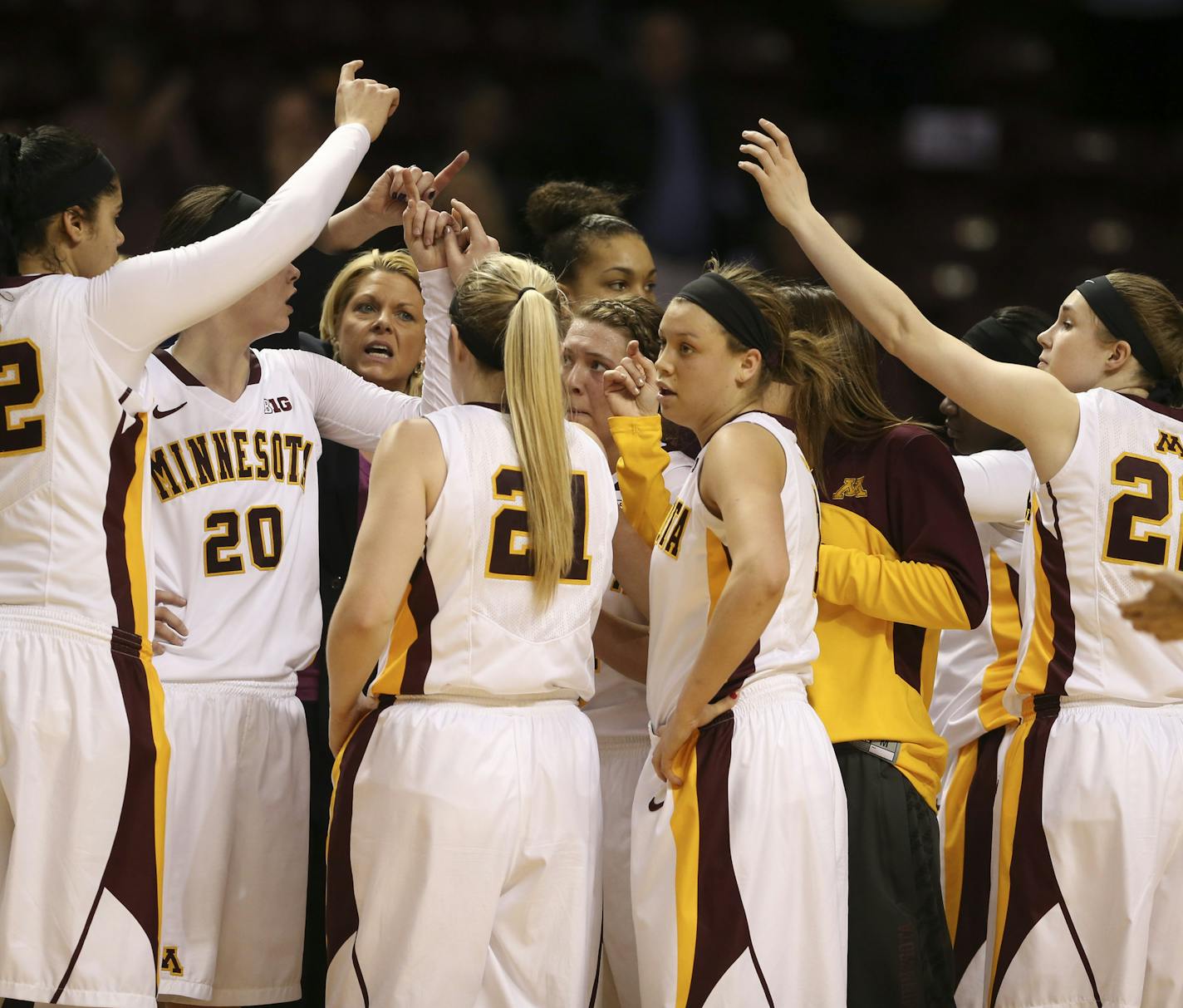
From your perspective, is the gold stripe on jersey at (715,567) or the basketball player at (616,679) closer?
the gold stripe on jersey at (715,567)

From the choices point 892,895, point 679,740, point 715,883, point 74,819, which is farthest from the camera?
point 892,895

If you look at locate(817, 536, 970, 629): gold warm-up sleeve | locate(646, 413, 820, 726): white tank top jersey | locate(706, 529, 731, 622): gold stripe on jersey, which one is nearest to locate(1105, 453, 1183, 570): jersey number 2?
locate(817, 536, 970, 629): gold warm-up sleeve

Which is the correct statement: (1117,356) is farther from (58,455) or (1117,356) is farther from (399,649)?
(58,455)

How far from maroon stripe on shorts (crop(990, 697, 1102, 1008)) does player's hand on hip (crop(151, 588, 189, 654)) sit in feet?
7.59

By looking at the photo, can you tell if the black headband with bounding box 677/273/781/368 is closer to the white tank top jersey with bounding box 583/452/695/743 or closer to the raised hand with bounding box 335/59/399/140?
the white tank top jersey with bounding box 583/452/695/743

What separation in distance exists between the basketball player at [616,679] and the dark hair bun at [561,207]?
1.14 m

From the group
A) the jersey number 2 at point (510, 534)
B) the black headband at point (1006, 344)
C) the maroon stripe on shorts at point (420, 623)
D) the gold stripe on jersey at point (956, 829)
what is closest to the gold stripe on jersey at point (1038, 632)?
the gold stripe on jersey at point (956, 829)

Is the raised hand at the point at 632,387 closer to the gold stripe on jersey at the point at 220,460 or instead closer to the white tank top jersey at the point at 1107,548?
the gold stripe on jersey at the point at 220,460

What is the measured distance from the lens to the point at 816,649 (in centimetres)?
359

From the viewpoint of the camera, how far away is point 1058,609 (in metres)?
3.86

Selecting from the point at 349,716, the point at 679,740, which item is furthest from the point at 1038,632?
the point at 349,716

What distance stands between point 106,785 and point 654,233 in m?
5.90

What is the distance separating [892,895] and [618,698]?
3.62 feet

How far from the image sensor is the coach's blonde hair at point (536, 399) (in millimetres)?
3414
